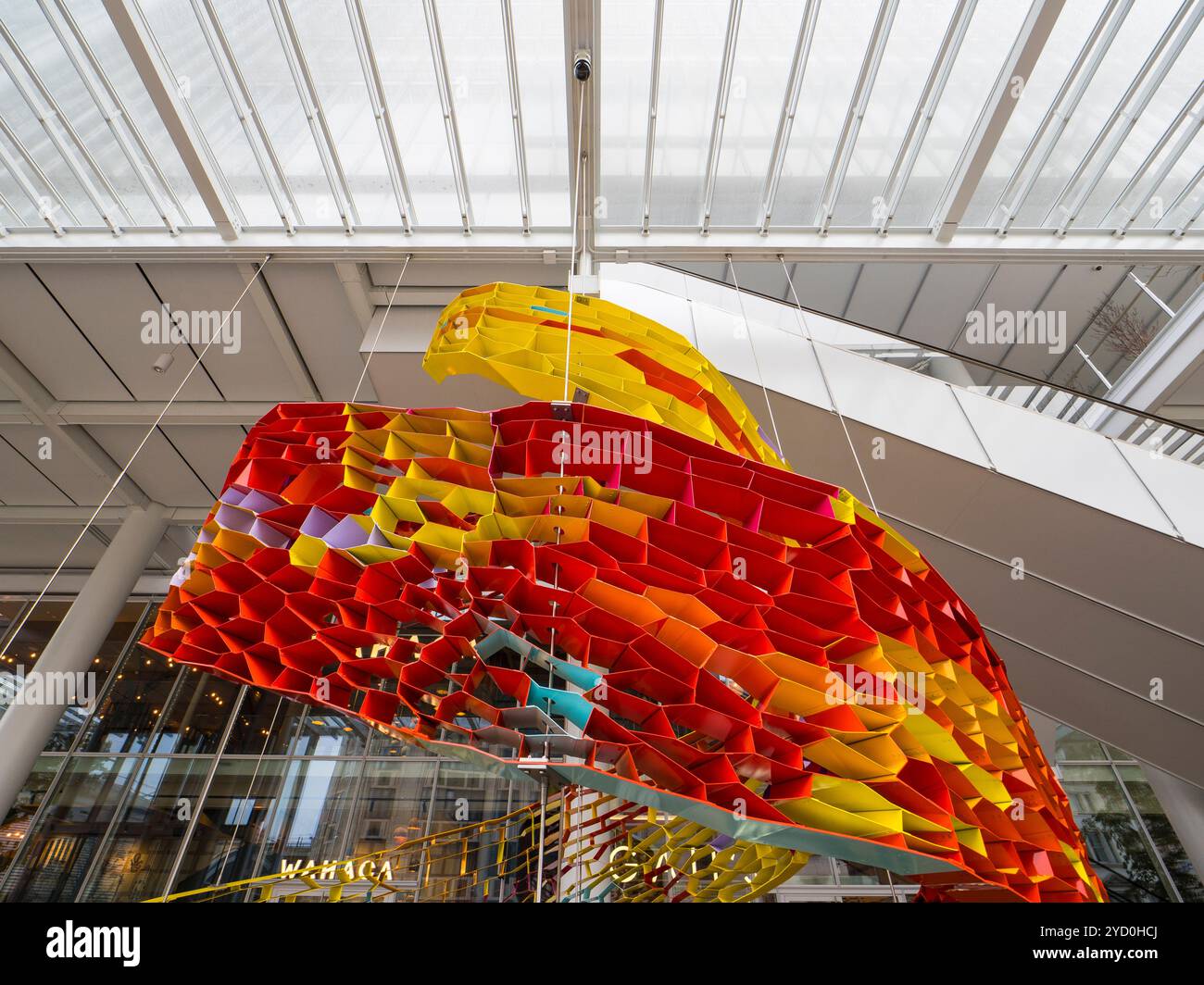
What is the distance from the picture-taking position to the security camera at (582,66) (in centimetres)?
616

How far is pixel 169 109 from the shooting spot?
677 cm

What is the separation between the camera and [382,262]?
29.5 feet

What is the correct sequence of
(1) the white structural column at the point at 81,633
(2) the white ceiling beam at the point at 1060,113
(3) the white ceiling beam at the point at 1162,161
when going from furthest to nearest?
(1) the white structural column at the point at 81,633 < (3) the white ceiling beam at the point at 1162,161 < (2) the white ceiling beam at the point at 1060,113

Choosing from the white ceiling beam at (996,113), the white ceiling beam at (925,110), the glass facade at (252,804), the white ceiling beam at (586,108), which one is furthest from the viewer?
the glass facade at (252,804)

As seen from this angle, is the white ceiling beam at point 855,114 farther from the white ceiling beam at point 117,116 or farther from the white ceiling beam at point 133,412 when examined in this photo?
the white ceiling beam at point 133,412

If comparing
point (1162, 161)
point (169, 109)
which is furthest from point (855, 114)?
point (169, 109)

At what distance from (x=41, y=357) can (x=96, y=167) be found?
164 inches

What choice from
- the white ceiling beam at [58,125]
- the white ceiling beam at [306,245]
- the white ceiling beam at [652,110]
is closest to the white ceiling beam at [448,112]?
the white ceiling beam at [306,245]

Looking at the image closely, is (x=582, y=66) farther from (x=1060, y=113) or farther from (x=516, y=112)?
(x=1060, y=113)

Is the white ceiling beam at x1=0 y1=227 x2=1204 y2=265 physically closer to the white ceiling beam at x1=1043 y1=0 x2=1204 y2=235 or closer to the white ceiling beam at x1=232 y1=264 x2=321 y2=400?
the white ceiling beam at x1=1043 y1=0 x2=1204 y2=235

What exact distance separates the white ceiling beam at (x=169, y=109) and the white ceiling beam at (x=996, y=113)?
296 inches
